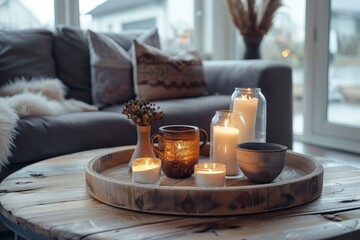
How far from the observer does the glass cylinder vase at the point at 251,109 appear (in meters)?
1.38

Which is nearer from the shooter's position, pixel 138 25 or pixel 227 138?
pixel 227 138

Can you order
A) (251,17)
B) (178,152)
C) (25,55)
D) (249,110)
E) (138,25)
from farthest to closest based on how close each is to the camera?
(138,25), (251,17), (25,55), (249,110), (178,152)

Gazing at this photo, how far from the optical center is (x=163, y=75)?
8.42 feet

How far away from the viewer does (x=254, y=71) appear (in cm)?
252

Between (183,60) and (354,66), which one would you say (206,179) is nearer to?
(183,60)

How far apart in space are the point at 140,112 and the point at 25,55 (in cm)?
147

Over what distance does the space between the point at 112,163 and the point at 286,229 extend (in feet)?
2.17

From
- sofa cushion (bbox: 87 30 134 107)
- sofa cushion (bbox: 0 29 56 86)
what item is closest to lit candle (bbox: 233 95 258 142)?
sofa cushion (bbox: 87 30 134 107)

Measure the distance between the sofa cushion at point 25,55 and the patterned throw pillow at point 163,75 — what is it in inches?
19.8

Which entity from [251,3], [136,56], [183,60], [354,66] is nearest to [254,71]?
[183,60]

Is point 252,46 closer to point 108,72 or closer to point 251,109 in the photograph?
point 108,72

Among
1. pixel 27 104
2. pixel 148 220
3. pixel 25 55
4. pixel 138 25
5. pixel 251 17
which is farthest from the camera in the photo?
pixel 138 25

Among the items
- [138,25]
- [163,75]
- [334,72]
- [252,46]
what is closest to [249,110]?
[163,75]

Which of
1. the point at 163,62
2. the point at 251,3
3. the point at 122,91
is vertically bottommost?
the point at 122,91
